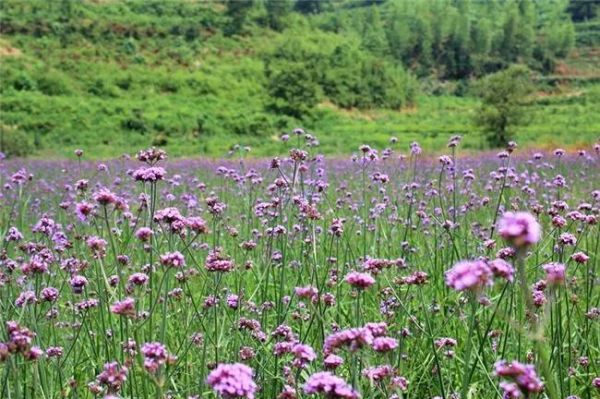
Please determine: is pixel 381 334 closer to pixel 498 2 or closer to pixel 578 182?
pixel 578 182

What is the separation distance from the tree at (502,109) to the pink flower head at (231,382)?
27.6 metres

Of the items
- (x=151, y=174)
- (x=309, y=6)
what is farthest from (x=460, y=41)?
(x=151, y=174)

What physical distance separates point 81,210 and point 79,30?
163 ft

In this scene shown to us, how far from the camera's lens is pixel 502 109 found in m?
27.8

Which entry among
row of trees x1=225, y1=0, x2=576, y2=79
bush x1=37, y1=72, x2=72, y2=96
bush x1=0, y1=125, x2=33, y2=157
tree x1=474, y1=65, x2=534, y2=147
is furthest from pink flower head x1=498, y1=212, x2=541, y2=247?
row of trees x1=225, y1=0, x2=576, y2=79

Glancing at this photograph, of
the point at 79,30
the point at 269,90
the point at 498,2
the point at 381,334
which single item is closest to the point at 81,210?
the point at 381,334

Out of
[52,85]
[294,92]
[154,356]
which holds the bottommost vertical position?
[294,92]

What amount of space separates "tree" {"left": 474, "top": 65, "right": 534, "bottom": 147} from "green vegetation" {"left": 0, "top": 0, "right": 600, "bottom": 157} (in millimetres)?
574

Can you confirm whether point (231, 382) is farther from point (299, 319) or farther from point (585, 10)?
point (585, 10)

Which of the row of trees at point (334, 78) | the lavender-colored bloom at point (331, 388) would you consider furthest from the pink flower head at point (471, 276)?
the row of trees at point (334, 78)

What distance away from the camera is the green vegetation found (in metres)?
30.7

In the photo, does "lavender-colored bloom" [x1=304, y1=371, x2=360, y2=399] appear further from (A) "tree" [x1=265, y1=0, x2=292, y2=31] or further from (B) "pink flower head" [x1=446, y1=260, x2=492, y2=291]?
(A) "tree" [x1=265, y1=0, x2=292, y2=31]

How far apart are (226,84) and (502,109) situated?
20.0 meters

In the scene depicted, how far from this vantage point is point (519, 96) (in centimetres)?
2836
